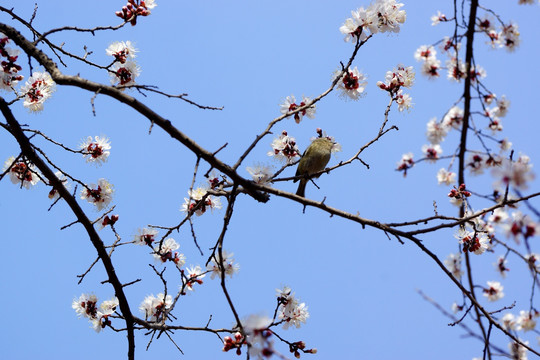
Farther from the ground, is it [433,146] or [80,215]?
[433,146]

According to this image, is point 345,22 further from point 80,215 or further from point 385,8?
point 80,215

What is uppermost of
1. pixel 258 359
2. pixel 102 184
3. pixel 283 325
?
pixel 102 184

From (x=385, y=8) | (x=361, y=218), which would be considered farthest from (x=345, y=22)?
(x=361, y=218)

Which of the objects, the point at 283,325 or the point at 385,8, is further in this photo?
the point at 283,325

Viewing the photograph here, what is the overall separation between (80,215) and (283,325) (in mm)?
1534

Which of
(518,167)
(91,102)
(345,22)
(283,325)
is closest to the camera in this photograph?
(518,167)

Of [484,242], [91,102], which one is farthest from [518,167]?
[484,242]

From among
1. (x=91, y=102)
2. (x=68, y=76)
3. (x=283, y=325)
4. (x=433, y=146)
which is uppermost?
(x=433, y=146)

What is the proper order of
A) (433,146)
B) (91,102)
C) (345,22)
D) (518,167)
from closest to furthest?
(518,167)
(91,102)
(345,22)
(433,146)

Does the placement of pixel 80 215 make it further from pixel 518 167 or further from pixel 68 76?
pixel 518 167

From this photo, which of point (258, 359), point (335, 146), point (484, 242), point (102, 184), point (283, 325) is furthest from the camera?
point (335, 146)

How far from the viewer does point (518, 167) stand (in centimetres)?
102

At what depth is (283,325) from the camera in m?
3.47

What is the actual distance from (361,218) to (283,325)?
4.26 ft
